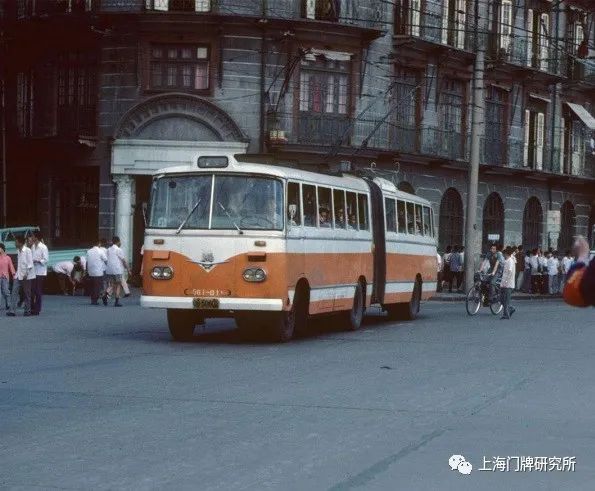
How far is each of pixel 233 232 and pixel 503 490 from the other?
11.9 meters

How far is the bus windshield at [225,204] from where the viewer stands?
786 inches

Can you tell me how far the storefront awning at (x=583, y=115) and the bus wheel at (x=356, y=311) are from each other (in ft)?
101

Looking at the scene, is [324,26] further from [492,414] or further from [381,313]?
[492,414]

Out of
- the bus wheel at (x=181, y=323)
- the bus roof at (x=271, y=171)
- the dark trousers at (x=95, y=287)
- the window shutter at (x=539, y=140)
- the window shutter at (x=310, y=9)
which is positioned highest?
the window shutter at (x=310, y=9)

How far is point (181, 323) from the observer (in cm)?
2095

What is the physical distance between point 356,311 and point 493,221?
2634 centimetres

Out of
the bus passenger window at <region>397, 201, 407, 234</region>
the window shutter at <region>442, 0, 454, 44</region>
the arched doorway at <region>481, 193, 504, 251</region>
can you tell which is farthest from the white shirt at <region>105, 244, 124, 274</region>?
the arched doorway at <region>481, 193, 504, 251</region>

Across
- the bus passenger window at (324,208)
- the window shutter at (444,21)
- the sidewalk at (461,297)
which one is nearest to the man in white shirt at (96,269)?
the sidewalk at (461,297)

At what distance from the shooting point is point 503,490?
A: 26.9 ft

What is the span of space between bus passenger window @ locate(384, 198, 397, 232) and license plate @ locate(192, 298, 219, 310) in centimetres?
742

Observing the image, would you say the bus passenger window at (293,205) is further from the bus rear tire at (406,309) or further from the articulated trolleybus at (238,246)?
the bus rear tire at (406,309)

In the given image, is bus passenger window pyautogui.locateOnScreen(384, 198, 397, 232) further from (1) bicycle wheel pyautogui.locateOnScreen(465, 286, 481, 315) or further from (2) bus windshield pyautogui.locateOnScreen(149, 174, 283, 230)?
(2) bus windshield pyautogui.locateOnScreen(149, 174, 283, 230)

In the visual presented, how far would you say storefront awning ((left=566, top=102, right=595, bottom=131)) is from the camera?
175 ft

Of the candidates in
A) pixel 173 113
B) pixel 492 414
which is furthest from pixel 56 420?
pixel 173 113
